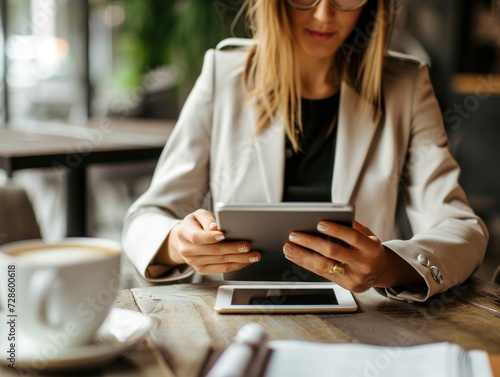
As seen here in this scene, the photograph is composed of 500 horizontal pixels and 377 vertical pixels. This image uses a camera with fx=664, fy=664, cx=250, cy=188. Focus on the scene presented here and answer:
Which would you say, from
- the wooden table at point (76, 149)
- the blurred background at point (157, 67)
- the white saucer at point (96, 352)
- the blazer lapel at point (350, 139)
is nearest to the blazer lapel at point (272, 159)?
the blazer lapel at point (350, 139)

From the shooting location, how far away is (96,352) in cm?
74

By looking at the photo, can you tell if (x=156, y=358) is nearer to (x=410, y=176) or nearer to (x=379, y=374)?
(x=379, y=374)

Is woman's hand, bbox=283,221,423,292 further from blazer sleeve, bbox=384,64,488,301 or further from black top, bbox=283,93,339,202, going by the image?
black top, bbox=283,93,339,202

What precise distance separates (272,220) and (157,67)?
3683mm

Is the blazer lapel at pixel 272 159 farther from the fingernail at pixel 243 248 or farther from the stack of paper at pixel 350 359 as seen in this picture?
the stack of paper at pixel 350 359

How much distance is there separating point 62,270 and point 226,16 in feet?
12.0

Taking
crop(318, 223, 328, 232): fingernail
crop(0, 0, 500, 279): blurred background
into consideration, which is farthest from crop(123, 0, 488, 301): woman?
crop(0, 0, 500, 279): blurred background

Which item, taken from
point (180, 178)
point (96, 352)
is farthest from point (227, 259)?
point (180, 178)

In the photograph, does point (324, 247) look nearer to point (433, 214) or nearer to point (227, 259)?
point (227, 259)

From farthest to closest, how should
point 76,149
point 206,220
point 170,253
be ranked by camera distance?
point 76,149 → point 170,253 → point 206,220

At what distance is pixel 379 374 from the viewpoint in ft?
2.41

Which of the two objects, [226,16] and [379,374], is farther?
[226,16]

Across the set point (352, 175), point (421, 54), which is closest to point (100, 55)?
point (421, 54)

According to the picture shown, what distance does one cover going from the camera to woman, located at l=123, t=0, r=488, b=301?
1.54m
